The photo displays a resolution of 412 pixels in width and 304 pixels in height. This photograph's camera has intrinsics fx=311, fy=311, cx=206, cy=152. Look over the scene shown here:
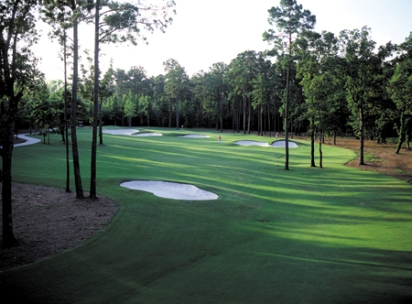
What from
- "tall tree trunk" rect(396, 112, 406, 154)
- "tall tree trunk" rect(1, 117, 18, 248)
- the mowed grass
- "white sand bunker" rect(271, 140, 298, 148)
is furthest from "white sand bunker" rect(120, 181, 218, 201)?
"tall tree trunk" rect(396, 112, 406, 154)

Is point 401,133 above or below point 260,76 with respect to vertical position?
below

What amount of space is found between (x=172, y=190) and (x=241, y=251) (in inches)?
406

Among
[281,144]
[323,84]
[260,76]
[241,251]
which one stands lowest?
[241,251]

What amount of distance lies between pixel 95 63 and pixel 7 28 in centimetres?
572

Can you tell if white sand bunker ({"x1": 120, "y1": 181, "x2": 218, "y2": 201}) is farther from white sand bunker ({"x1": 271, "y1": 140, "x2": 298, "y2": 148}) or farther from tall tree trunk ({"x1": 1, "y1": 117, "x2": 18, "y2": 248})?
white sand bunker ({"x1": 271, "y1": 140, "x2": 298, "y2": 148})

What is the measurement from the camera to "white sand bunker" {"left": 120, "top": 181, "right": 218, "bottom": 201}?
699 inches

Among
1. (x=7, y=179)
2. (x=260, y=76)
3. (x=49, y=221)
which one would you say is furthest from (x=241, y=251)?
(x=260, y=76)

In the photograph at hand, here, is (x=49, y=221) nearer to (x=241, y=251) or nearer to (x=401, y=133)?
(x=241, y=251)

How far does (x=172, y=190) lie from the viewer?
19297 millimetres

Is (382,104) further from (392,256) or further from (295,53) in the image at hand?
(392,256)

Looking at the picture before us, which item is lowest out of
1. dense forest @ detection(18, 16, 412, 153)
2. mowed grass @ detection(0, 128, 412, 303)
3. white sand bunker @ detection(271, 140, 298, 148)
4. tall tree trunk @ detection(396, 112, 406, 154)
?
mowed grass @ detection(0, 128, 412, 303)

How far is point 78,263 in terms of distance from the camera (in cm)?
848

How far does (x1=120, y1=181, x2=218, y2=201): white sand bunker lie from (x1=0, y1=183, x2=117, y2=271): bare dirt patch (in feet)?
12.3

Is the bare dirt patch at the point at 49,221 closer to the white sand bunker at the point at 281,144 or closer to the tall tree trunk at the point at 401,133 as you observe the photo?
the white sand bunker at the point at 281,144
